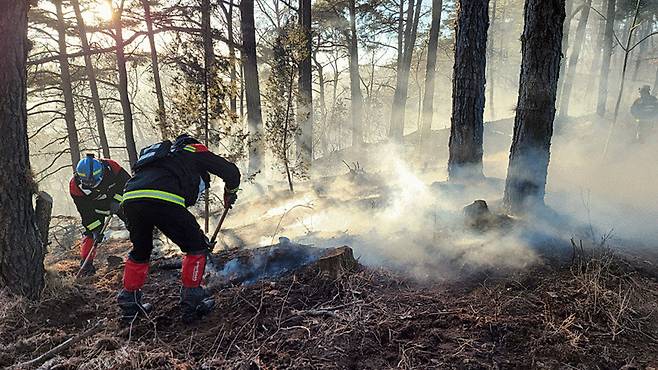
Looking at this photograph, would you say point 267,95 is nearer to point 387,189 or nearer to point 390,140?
point 387,189

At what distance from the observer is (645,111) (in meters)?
12.0

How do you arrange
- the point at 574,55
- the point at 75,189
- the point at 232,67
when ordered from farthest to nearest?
the point at 574,55, the point at 232,67, the point at 75,189

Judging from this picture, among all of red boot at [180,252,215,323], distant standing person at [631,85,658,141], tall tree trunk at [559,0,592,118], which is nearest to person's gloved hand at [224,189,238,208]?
red boot at [180,252,215,323]

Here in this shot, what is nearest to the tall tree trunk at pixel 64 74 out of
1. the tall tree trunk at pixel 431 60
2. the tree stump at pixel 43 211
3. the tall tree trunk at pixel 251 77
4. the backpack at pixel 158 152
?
the tall tree trunk at pixel 251 77

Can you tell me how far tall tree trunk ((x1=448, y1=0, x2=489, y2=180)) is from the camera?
21.7ft

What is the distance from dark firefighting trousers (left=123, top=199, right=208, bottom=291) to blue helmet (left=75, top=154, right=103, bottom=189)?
2.25 meters

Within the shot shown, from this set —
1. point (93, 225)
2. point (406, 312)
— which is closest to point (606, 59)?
point (406, 312)

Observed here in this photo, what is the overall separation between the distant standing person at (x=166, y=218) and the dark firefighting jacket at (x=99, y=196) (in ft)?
7.91

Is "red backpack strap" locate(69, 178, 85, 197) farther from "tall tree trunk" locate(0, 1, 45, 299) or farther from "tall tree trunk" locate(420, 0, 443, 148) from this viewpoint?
"tall tree trunk" locate(420, 0, 443, 148)

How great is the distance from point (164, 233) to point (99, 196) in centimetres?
274

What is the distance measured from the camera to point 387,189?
9.33 metres

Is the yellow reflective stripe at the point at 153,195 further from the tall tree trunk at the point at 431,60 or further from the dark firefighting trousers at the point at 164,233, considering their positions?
the tall tree trunk at the point at 431,60

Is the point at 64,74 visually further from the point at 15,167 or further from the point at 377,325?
the point at 377,325

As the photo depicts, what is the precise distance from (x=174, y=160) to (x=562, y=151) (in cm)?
1482
